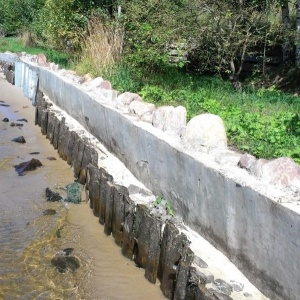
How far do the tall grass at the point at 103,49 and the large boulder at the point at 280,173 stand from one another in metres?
6.04

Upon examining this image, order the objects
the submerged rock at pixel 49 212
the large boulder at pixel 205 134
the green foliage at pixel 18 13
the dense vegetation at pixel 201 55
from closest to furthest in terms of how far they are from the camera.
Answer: the large boulder at pixel 205 134
the dense vegetation at pixel 201 55
the submerged rock at pixel 49 212
the green foliage at pixel 18 13

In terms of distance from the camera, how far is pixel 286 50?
1132 cm

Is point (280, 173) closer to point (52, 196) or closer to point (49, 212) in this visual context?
point (49, 212)

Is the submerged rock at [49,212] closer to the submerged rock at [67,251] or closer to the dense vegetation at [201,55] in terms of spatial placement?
the submerged rock at [67,251]

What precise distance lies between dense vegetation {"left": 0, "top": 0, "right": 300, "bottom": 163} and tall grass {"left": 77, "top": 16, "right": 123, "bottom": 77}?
0.02 metres

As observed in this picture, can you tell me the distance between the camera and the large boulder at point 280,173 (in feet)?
10.8

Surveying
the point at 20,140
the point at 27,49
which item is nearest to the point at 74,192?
the point at 20,140

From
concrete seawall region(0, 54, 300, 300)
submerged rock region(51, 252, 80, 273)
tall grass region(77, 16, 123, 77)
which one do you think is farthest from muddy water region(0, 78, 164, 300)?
tall grass region(77, 16, 123, 77)

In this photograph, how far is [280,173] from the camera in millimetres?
3340

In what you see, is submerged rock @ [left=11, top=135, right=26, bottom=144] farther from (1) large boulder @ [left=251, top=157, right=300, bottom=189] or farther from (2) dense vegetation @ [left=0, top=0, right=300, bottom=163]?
(1) large boulder @ [left=251, top=157, right=300, bottom=189]

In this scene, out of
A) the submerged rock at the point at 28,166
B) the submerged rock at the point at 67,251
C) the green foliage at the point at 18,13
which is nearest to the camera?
the submerged rock at the point at 67,251

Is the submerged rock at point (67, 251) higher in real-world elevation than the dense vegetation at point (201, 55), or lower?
lower

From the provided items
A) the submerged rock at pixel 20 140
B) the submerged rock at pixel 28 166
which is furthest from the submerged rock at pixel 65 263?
the submerged rock at pixel 20 140

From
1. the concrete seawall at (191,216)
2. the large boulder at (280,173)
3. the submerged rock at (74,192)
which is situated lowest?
the submerged rock at (74,192)
